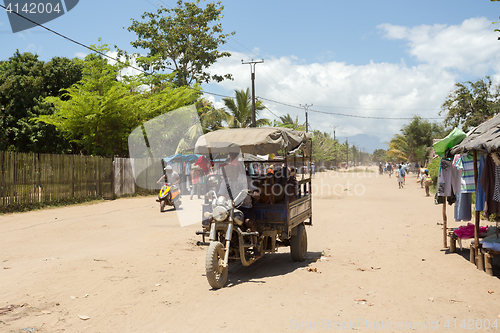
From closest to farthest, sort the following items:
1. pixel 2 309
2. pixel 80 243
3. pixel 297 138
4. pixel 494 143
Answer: pixel 2 309
pixel 494 143
pixel 297 138
pixel 80 243

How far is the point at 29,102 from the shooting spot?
25.4 meters

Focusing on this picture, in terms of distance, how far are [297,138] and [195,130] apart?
2055 cm

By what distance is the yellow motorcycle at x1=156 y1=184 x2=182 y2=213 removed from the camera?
1527 centimetres

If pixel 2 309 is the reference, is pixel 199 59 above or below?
above

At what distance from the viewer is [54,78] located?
26.5 metres

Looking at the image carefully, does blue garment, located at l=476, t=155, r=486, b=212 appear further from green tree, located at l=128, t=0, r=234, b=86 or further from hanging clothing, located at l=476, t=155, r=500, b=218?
green tree, located at l=128, t=0, r=234, b=86

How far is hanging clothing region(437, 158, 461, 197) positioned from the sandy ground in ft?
4.40

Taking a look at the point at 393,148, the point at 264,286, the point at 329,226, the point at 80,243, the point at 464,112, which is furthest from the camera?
the point at 393,148

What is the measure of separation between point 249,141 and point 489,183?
4.67 meters

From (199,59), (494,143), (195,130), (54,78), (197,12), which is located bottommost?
(494,143)

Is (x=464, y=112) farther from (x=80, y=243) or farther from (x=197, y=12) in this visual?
(x=80, y=243)

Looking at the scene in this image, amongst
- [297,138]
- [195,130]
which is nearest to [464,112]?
[195,130]

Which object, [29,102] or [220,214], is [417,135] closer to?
[29,102]

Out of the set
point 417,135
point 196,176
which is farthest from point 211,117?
point 417,135
